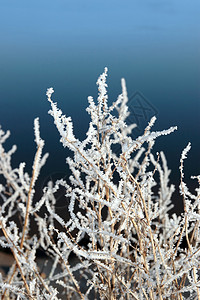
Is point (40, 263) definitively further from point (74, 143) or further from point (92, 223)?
point (74, 143)

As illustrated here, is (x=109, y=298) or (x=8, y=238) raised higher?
(x=8, y=238)

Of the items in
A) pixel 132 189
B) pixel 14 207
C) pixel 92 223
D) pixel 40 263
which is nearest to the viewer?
pixel 132 189

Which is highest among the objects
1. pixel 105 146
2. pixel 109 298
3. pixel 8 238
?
pixel 105 146

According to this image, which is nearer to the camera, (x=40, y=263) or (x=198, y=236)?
(x=198, y=236)

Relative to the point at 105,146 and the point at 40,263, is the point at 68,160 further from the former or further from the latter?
the point at 40,263

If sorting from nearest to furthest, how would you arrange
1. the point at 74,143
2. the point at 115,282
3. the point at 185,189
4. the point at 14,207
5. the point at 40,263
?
the point at 74,143
the point at 185,189
the point at 115,282
the point at 14,207
the point at 40,263

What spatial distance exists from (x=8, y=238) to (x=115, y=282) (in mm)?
475

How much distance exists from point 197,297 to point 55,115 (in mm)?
969

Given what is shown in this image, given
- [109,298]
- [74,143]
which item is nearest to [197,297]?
[109,298]

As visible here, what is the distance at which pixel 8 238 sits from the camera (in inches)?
53.7

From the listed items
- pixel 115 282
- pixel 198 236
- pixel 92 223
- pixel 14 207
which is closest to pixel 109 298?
pixel 115 282

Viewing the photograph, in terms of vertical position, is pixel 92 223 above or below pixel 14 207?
below

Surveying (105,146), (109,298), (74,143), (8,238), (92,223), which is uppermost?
(105,146)

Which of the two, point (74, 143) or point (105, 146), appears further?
point (105, 146)
